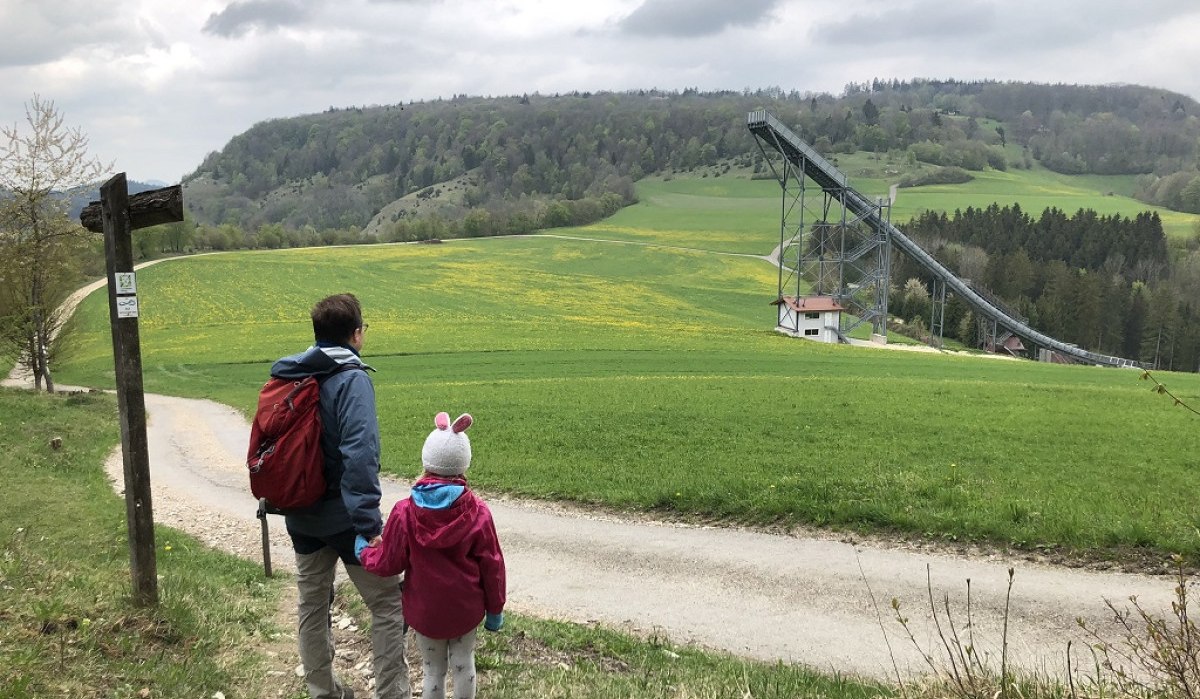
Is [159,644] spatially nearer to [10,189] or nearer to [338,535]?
[338,535]

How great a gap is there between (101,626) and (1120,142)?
753 feet

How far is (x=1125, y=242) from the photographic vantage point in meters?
98.4

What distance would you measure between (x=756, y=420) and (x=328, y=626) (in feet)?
45.8

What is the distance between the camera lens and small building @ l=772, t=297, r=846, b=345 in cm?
5466

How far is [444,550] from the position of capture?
14.7 ft

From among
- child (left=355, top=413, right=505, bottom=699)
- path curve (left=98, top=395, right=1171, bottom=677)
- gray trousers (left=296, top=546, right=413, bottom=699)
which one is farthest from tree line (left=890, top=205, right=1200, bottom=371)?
child (left=355, top=413, right=505, bottom=699)

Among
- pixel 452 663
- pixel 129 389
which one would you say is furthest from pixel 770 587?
pixel 129 389

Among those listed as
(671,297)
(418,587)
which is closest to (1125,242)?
(671,297)

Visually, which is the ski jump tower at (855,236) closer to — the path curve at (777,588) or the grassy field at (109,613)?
the path curve at (777,588)

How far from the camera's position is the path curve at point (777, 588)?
23.5 ft

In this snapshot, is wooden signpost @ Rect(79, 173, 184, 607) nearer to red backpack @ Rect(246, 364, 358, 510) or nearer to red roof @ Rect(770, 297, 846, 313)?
red backpack @ Rect(246, 364, 358, 510)

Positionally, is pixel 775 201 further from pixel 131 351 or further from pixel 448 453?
pixel 448 453

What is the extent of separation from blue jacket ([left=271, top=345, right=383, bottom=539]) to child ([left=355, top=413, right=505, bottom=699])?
0.69ft

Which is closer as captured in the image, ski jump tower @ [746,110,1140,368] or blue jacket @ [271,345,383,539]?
blue jacket @ [271,345,383,539]
